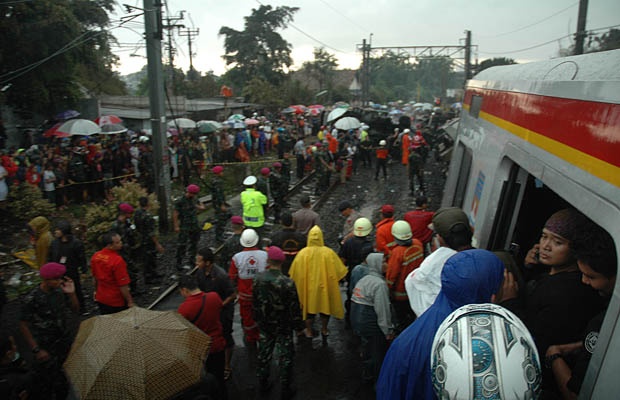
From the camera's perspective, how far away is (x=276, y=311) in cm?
471

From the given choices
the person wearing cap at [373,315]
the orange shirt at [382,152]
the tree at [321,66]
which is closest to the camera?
the person wearing cap at [373,315]

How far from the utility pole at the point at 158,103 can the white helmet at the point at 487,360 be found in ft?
31.6

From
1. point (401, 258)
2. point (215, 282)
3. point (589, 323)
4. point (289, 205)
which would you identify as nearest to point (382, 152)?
point (289, 205)

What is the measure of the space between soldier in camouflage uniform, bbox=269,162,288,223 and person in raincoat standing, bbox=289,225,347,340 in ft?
19.3

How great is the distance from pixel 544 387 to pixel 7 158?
521 inches

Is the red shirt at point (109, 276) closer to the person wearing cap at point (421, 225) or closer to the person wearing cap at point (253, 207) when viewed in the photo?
the person wearing cap at point (253, 207)

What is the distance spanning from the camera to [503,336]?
5.46 ft

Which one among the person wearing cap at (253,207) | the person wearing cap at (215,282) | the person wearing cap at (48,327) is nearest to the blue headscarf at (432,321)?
the person wearing cap at (215,282)

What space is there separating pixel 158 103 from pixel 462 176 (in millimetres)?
6791

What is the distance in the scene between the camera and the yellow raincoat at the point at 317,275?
5656 millimetres

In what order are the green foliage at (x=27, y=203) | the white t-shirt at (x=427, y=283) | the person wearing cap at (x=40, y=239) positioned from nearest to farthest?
1. the white t-shirt at (x=427, y=283)
2. the person wearing cap at (x=40, y=239)
3. the green foliage at (x=27, y=203)

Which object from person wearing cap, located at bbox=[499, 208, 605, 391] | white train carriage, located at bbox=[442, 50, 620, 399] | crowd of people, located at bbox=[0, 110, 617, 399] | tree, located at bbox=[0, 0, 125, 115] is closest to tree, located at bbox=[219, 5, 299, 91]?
tree, located at bbox=[0, 0, 125, 115]

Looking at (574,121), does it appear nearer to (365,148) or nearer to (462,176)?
(462,176)

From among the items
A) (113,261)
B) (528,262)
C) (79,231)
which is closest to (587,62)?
(528,262)
